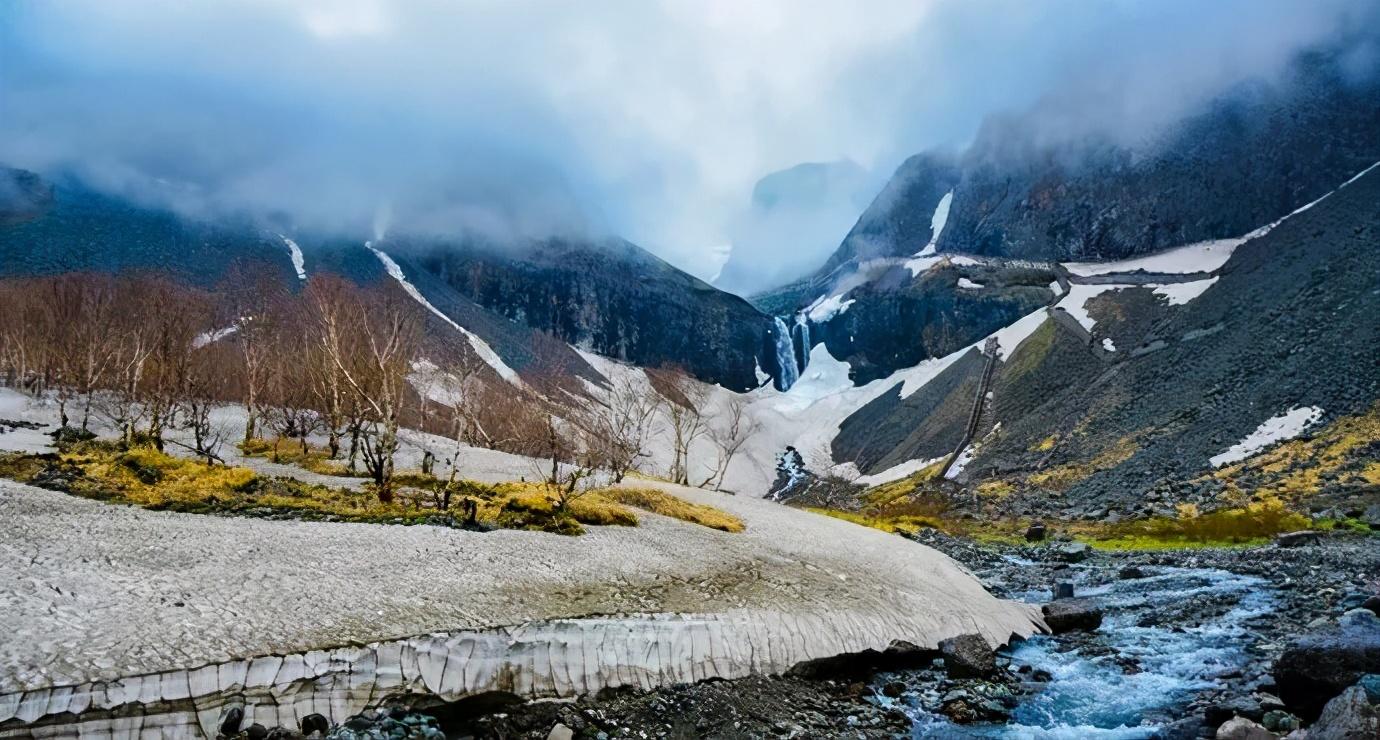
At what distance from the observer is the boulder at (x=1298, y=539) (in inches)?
→ 1175

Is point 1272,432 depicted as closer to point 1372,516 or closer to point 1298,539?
point 1372,516

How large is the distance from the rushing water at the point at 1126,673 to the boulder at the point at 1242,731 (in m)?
1.59

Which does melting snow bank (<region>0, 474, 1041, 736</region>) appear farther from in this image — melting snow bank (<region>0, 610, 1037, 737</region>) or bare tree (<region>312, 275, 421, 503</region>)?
bare tree (<region>312, 275, 421, 503</region>)

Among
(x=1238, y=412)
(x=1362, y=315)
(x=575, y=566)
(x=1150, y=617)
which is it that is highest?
(x=1362, y=315)

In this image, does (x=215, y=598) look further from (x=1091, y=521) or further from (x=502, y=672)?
(x=1091, y=521)

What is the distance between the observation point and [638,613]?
13.0m

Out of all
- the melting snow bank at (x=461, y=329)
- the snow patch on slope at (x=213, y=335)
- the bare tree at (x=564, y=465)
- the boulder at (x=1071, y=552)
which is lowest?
the boulder at (x=1071, y=552)

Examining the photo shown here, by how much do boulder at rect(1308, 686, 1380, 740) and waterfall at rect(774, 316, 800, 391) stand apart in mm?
152185

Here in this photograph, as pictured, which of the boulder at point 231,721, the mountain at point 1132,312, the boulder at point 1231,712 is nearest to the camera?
the boulder at point 231,721

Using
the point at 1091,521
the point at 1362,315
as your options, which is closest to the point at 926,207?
the point at 1362,315

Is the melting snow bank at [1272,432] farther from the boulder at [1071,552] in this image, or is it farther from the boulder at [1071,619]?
the boulder at [1071,619]

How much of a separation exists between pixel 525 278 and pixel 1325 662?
16248 centimetres

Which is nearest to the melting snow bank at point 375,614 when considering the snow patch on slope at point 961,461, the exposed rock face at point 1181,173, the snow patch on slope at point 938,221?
the snow patch on slope at point 961,461

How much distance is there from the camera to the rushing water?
12141 millimetres
